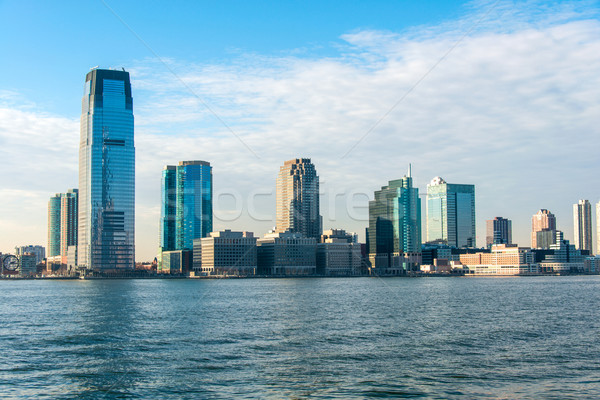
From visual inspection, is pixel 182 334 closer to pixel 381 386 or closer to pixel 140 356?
pixel 140 356

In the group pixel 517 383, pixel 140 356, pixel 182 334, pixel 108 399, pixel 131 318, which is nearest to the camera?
pixel 108 399

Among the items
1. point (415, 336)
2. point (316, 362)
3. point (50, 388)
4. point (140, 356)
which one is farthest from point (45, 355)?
point (415, 336)

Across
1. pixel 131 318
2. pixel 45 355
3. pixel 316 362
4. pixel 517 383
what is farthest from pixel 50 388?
pixel 131 318

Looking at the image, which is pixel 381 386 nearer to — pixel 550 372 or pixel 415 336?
pixel 550 372

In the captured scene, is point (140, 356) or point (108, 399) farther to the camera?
point (140, 356)

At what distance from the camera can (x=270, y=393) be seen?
37.6 meters

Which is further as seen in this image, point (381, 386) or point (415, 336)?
point (415, 336)

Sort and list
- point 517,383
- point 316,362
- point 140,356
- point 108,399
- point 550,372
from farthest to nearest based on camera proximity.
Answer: point 140,356, point 316,362, point 550,372, point 517,383, point 108,399

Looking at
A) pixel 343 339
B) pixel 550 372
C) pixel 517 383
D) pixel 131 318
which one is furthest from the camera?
pixel 131 318

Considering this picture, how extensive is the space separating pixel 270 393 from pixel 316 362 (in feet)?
30.0

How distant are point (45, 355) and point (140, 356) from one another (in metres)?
7.30

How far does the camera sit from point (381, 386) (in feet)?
129

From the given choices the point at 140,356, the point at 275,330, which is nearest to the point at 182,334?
the point at 275,330

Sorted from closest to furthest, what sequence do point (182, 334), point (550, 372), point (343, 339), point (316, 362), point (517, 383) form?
1. point (517, 383)
2. point (550, 372)
3. point (316, 362)
4. point (343, 339)
5. point (182, 334)
